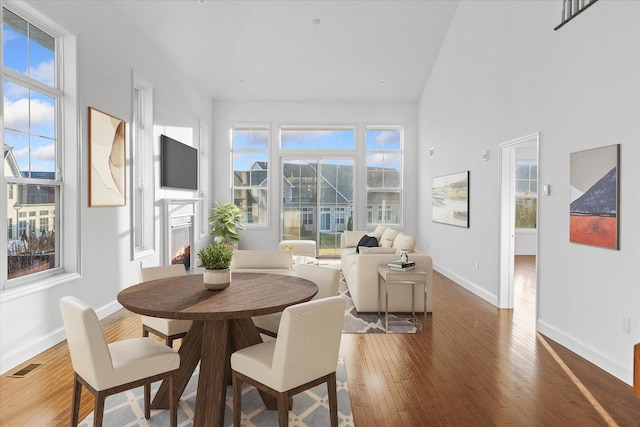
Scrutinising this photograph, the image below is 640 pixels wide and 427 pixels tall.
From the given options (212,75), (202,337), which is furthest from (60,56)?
(212,75)

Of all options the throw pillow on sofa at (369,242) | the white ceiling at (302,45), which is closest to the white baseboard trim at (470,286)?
the throw pillow on sofa at (369,242)

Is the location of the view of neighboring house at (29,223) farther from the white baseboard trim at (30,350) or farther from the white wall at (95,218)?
the white baseboard trim at (30,350)

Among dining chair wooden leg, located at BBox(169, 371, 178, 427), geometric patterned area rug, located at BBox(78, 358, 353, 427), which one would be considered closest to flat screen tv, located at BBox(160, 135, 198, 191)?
geometric patterned area rug, located at BBox(78, 358, 353, 427)

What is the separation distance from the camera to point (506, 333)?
13.1 ft

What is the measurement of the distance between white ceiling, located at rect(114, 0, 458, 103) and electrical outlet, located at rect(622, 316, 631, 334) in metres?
5.52

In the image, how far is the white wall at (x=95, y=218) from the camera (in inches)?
124

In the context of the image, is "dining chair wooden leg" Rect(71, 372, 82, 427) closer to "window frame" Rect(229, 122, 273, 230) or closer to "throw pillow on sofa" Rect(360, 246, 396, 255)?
"throw pillow on sofa" Rect(360, 246, 396, 255)

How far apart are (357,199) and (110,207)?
5.81 m

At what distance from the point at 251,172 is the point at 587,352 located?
7391 mm

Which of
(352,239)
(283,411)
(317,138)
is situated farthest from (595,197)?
(317,138)

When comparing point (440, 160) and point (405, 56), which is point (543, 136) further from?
point (405, 56)

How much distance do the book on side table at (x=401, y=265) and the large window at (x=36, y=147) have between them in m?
3.29

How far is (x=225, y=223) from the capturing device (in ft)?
27.6

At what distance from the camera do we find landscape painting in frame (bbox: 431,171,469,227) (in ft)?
19.9
